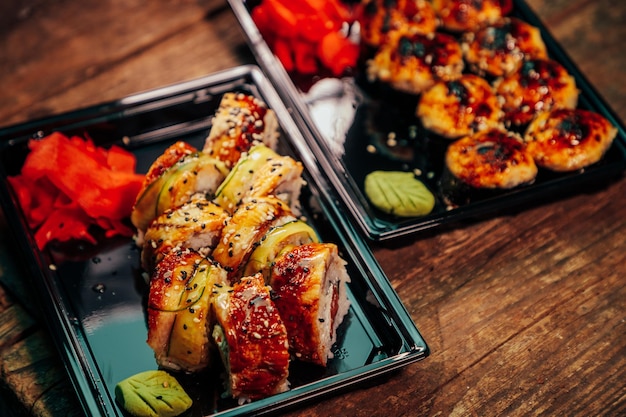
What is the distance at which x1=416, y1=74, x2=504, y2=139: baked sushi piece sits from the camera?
4.13 m

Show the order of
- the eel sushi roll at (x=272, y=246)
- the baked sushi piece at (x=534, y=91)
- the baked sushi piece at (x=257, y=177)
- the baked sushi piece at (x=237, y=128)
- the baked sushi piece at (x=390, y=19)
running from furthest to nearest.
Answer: the baked sushi piece at (x=390, y=19) → the baked sushi piece at (x=534, y=91) → the baked sushi piece at (x=237, y=128) → the baked sushi piece at (x=257, y=177) → the eel sushi roll at (x=272, y=246)

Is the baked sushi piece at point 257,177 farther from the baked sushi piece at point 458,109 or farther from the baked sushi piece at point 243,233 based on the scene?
the baked sushi piece at point 458,109

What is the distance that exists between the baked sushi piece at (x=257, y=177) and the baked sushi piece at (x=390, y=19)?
53.9 inches

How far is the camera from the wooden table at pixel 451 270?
10.7 ft

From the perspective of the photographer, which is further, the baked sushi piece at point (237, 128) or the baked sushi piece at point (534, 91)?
the baked sushi piece at point (534, 91)

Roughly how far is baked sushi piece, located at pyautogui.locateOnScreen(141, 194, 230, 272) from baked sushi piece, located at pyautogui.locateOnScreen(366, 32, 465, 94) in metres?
1.54

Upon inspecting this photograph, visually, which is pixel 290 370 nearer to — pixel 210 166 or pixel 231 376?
pixel 231 376

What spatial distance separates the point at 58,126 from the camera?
3.92 meters

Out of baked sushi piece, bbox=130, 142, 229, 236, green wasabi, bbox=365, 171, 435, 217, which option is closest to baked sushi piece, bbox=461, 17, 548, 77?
green wasabi, bbox=365, 171, 435, 217

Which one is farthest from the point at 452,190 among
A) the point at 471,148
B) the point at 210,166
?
the point at 210,166

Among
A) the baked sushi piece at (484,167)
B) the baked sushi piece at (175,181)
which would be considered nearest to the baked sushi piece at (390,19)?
the baked sushi piece at (484,167)

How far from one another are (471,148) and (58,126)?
2219 mm

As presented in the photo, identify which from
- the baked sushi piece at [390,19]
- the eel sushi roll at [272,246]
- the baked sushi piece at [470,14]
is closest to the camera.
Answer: the eel sushi roll at [272,246]

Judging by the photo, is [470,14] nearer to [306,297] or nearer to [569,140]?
[569,140]
